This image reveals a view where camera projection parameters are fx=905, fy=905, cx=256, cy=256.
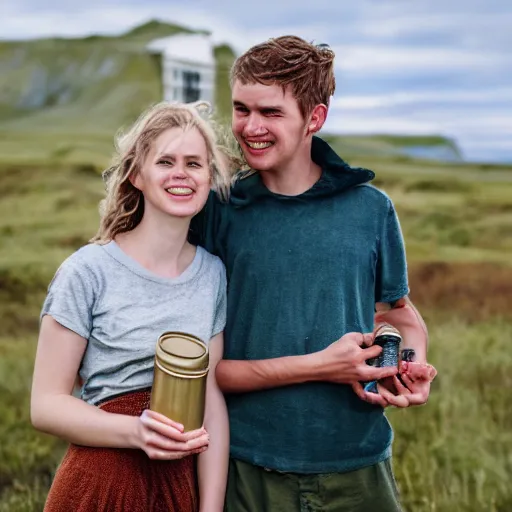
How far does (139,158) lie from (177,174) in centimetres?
14

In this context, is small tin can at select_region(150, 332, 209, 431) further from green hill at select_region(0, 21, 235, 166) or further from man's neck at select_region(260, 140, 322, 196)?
green hill at select_region(0, 21, 235, 166)

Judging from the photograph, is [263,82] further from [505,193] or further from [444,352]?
[505,193]

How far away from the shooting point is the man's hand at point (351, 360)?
8.51 feet

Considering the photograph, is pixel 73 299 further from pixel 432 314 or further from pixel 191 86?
pixel 191 86

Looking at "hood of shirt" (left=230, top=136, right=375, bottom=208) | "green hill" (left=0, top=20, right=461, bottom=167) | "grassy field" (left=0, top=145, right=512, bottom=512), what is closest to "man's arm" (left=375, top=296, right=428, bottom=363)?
"hood of shirt" (left=230, top=136, right=375, bottom=208)

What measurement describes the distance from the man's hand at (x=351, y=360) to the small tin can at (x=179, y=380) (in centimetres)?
44

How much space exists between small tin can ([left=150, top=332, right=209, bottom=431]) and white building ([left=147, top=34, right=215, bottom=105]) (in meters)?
20.2

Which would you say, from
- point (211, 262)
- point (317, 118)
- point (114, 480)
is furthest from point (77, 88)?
point (114, 480)

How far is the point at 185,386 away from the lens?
228 centimetres

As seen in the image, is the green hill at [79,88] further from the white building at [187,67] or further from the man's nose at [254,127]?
the man's nose at [254,127]

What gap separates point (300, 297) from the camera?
8.88ft

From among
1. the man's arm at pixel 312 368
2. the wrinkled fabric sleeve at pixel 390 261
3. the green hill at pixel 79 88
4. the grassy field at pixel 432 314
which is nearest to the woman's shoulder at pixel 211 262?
the man's arm at pixel 312 368

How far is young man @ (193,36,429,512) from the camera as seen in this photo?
8.82ft

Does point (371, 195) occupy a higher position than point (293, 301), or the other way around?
point (371, 195)
